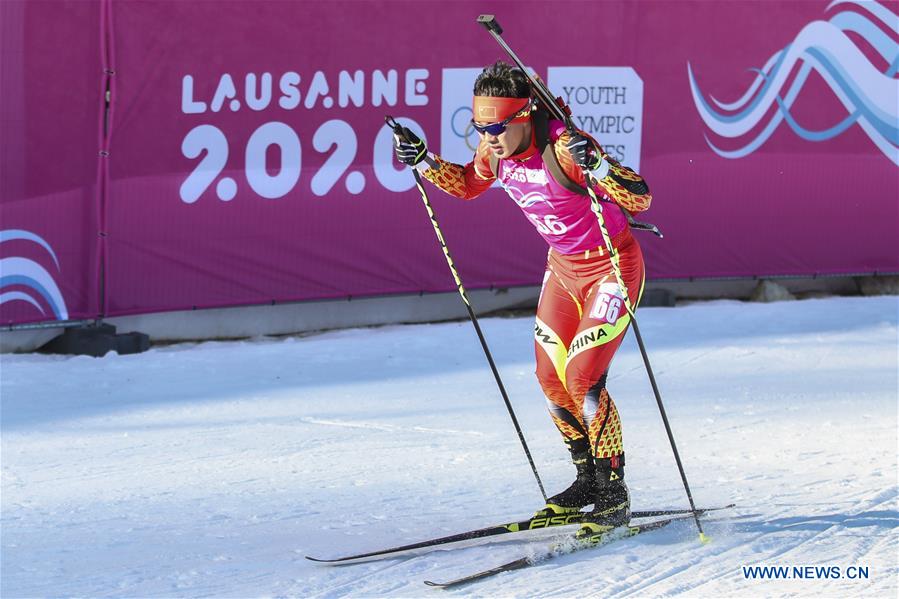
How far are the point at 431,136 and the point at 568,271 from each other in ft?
14.7

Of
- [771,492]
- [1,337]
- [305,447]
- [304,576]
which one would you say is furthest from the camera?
[1,337]

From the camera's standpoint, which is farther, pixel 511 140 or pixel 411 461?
pixel 411 461

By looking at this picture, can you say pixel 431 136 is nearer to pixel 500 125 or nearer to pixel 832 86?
pixel 832 86

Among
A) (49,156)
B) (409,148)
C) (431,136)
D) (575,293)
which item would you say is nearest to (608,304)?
(575,293)

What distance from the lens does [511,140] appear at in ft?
16.7

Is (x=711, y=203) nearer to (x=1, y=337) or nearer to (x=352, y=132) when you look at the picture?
(x=352, y=132)

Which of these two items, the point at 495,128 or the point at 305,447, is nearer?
the point at 495,128

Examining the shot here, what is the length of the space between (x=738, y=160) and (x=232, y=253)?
410cm

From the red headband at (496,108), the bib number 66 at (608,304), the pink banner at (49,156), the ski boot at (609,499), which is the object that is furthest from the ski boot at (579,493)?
the pink banner at (49,156)

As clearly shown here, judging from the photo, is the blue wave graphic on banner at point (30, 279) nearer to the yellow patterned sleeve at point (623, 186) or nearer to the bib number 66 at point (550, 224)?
the bib number 66 at point (550, 224)

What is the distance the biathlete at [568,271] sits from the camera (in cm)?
509

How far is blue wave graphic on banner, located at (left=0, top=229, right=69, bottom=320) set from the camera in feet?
27.4

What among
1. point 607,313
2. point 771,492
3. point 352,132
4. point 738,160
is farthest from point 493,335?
point 607,313

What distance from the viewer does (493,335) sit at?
957 cm
